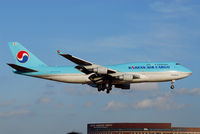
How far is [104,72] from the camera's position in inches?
2776

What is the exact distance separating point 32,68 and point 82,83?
10810 millimetres

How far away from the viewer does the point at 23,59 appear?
260 ft

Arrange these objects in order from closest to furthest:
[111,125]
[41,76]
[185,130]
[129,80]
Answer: [129,80]
[41,76]
[185,130]
[111,125]

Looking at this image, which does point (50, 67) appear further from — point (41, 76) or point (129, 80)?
point (129, 80)

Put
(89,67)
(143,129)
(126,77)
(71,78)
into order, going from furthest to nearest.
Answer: (143,129)
(71,78)
(89,67)
(126,77)

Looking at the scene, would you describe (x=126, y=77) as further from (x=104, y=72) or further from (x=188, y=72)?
(x=188, y=72)

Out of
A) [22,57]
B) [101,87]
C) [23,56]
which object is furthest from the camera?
[23,56]

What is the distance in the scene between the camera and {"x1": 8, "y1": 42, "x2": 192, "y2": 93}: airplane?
2798 inches

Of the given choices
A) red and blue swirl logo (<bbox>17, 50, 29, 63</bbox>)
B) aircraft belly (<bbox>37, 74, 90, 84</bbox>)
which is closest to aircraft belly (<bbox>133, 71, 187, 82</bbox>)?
aircraft belly (<bbox>37, 74, 90, 84</bbox>)

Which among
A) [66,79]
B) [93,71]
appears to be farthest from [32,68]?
[93,71]

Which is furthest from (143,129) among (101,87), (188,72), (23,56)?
(23,56)

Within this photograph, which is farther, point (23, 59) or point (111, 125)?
point (111, 125)

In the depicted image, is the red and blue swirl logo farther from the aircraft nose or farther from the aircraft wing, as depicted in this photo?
the aircraft nose

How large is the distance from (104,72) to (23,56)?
1924 centimetres
